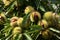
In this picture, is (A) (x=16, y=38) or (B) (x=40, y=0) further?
(B) (x=40, y=0)

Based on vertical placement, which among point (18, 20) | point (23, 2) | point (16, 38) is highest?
point (23, 2)

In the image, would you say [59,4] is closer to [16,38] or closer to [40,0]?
[40,0]

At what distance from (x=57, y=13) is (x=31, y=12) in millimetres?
183

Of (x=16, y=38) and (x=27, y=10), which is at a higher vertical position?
(x=27, y=10)

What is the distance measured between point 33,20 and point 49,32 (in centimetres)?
13

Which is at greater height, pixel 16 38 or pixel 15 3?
pixel 15 3

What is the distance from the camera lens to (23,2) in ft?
5.57

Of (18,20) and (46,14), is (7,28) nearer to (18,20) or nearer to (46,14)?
(18,20)

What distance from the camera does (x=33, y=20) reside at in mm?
1568

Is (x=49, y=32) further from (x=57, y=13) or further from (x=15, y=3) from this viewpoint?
(x=15, y=3)

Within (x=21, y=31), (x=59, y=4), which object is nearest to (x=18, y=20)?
(x=21, y=31)

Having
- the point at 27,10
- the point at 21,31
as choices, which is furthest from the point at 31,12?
the point at 21,31

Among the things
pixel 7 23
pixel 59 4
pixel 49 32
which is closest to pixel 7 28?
pixel 7 23

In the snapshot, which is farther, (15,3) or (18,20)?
(15,3)
